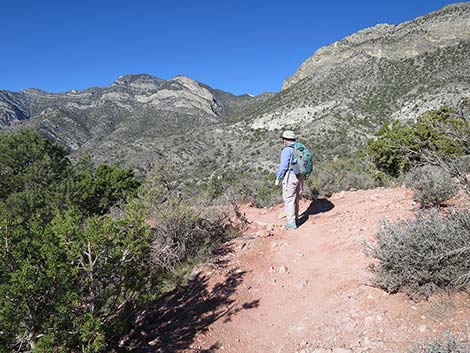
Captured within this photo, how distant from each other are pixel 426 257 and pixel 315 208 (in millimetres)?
4391

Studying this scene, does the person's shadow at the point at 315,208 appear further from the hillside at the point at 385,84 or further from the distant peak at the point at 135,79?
the distant peak at the point at 135,79

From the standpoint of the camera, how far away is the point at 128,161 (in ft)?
158

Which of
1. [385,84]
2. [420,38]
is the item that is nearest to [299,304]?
[385,84]

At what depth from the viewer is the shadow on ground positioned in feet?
12.8

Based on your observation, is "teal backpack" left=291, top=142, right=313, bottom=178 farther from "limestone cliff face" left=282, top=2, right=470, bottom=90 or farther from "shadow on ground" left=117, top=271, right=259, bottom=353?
"limestone cliff face" left=282, top=2, right=470, bottom=90

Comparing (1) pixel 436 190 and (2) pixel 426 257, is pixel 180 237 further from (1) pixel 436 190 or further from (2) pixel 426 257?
(1) pixel 436 190

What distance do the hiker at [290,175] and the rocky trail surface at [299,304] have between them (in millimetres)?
328

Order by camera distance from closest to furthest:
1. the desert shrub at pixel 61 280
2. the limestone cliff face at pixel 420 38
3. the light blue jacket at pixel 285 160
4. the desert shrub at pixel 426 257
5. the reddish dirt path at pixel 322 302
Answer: the desert shrub at pixel 61 280
the reddish dirt path at pixel 322 302
the desert shrub at pixel 426 257
the light blue jacket at pixel 285 160
the limestone cliff face at pixel 420 38

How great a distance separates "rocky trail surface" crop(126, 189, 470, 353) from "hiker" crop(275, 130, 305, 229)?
1.08ft

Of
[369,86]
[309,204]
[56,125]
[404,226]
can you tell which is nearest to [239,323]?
[404,226]

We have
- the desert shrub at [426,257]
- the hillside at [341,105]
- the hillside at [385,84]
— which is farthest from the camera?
the hillside at [385,84]

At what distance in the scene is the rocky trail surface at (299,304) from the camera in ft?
10.4

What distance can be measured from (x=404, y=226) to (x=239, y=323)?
2.11 meters

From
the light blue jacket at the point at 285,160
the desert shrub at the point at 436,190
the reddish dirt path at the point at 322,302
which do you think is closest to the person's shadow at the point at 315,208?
the reddish dirt path at the point at 322,302
